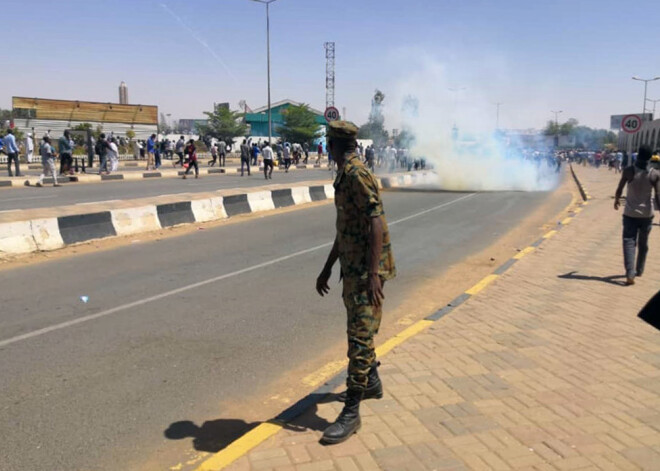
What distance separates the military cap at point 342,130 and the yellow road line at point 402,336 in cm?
200

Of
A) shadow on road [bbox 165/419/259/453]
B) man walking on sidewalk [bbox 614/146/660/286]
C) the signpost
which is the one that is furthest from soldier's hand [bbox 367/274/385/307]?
the signpost

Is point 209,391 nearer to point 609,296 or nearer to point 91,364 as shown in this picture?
point 91,364

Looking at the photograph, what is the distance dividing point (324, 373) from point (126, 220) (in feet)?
24.7

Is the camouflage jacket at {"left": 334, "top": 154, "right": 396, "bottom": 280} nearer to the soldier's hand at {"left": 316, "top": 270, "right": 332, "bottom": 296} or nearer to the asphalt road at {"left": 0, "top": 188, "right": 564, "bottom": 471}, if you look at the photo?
the soldier's hand at {"left": 316, "top": 270, "right": 332, "bottom": 296}

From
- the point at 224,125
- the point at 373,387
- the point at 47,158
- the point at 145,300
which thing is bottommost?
the point at 145,300

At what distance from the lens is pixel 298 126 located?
65.5 meters

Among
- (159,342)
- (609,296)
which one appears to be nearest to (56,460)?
(159,342)

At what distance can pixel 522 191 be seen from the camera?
2341cm

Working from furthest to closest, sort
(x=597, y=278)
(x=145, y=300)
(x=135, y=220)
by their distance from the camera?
(x=135, y=220), (x=597, y=278), (x=145, y=300)

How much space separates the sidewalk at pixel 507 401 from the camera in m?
2.99

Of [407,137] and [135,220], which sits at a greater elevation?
[407,137]

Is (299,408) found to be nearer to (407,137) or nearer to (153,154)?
(407,137)

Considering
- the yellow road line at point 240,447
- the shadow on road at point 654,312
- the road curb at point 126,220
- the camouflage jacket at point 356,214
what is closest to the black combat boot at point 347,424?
→ the yellow road line at point 240,447

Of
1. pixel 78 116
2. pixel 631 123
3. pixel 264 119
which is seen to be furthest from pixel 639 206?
pixel 264 119
